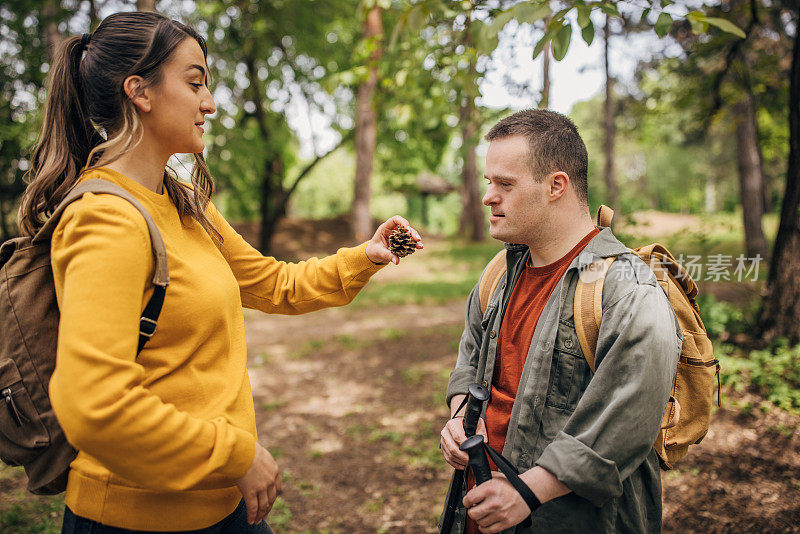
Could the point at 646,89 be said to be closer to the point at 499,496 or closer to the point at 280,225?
the point at 280,225

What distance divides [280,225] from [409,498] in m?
18.6

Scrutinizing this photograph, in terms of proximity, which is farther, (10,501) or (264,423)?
(264,423)

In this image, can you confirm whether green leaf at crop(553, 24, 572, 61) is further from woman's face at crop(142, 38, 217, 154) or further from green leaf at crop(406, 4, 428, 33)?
woman's face at crop(142, 38, 217, 154)

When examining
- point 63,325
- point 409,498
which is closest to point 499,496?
point 63,325

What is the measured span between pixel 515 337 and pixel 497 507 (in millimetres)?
665

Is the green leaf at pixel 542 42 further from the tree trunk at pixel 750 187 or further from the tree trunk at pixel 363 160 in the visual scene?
the tree trunk at pixel 363 160

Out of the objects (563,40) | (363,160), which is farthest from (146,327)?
(363,160)

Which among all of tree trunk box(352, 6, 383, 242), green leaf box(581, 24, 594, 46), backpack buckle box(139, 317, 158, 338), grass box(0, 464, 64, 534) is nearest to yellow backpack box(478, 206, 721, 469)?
green leaf box(581, 24, 594, 46)

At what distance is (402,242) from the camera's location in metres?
2.24

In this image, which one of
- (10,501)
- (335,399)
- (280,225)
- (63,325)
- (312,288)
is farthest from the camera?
(280,225)

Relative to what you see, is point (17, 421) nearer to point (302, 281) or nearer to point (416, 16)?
point (302, 281)

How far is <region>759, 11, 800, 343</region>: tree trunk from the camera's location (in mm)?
4832

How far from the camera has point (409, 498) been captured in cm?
411

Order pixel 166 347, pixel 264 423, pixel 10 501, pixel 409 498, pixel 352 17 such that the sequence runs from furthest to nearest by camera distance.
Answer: pixel 352 17 → pixel 264 423 → pixel 409 498 → pixel 10 501 → pixel 166 347
